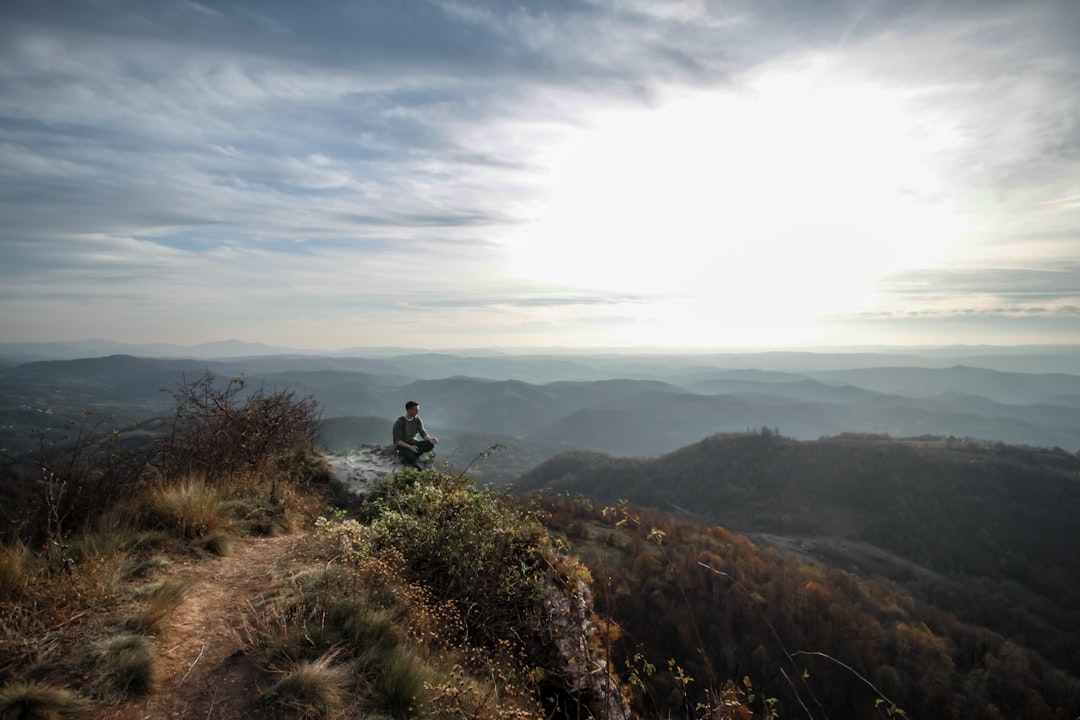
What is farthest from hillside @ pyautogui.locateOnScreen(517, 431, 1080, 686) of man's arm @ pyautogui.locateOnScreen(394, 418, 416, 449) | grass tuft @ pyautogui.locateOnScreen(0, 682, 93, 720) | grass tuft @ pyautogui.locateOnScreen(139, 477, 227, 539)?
grass tuft @ pyautogui.locateOnScreen(0, 682, 93, 720)

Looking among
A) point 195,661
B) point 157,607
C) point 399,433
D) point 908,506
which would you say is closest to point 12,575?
point 157,607

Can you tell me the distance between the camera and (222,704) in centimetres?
365

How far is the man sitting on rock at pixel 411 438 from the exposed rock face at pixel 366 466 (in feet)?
0.64

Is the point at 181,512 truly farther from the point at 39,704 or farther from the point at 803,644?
the point at 803,644

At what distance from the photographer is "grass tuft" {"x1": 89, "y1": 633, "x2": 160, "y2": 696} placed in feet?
11.8

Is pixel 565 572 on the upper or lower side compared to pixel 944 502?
upper

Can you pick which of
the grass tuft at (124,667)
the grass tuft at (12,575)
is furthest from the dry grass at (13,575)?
the grass tuft at (124,667)

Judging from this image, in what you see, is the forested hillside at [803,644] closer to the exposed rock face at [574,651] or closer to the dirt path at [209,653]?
the exposed rock face at [574,651]

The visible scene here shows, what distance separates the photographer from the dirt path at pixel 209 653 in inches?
141

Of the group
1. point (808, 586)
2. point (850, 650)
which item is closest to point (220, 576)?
point (850, 650)

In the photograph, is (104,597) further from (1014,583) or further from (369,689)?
(1014,583)

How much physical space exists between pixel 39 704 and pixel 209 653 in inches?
43.7

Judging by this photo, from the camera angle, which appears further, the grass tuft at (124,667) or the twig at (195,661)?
the twig at (195,661)

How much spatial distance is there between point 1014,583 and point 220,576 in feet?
381
